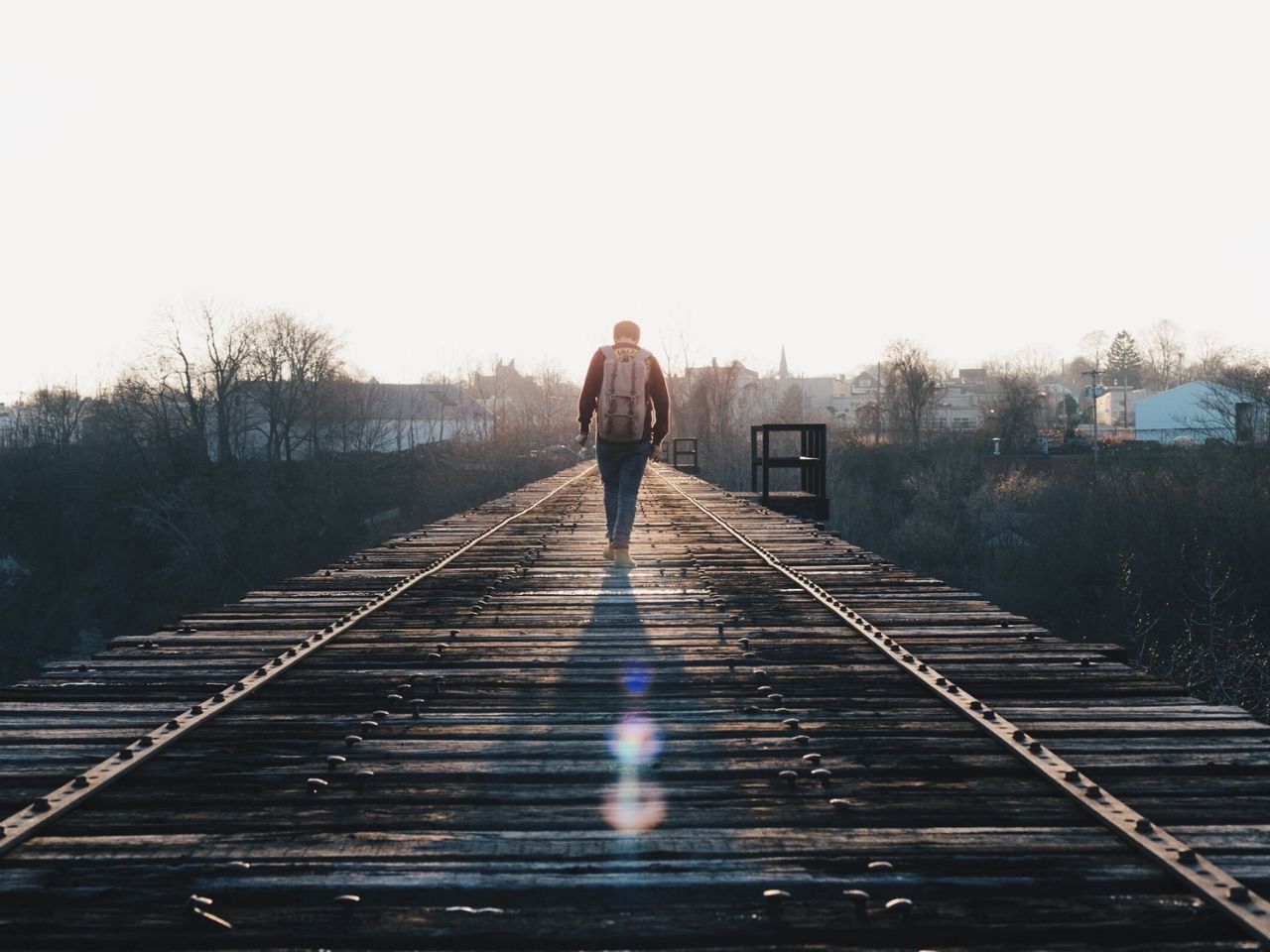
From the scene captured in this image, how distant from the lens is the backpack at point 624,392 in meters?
8.62

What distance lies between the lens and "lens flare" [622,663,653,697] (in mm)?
4840

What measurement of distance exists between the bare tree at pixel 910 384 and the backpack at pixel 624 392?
7154 cm

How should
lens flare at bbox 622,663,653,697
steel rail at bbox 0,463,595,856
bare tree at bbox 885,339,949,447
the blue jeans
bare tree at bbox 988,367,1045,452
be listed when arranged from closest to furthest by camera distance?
1. steel rail at bbox 0,463,595,856
2. lens flare at bbox 622,663,653,697
3. the blue jeans
4. bare tree at bbox 988,367,1045,452
5. bare tree at bbox 885,339,949,447

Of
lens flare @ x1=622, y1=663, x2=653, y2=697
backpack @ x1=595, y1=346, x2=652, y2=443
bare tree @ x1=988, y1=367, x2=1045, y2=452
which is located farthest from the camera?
bare tree @ x1=988, y1=367, x2=1045, y2=452

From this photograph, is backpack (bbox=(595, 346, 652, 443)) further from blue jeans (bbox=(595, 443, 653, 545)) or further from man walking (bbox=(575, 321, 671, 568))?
blue jeans (bbox=(595, 443, 653, 545))

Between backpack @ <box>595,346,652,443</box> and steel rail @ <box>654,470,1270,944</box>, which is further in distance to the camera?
backpack @ <box>595,346,652,443</box>

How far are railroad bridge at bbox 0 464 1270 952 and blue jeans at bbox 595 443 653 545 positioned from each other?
106 inches

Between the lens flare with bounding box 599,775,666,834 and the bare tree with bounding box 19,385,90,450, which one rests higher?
the bare tree with bounding box 19,385,90,450

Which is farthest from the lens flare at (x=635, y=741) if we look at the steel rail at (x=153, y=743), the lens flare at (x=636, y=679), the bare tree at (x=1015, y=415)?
the bare tree at (x=1015, y=415)

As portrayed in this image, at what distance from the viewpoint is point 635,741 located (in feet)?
13.2

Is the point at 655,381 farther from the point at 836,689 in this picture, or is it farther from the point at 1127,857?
the point at 1127,857

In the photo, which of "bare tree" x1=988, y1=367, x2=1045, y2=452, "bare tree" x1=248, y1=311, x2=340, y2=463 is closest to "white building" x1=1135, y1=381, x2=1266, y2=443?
"bare tree" x1=988, y1=367, x2=1045, y2=452

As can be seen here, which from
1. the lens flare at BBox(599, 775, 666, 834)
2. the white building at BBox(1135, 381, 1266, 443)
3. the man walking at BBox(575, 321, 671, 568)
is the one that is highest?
the white building at BBox(1135, 381, 1266, 443)

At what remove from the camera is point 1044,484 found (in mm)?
51312
